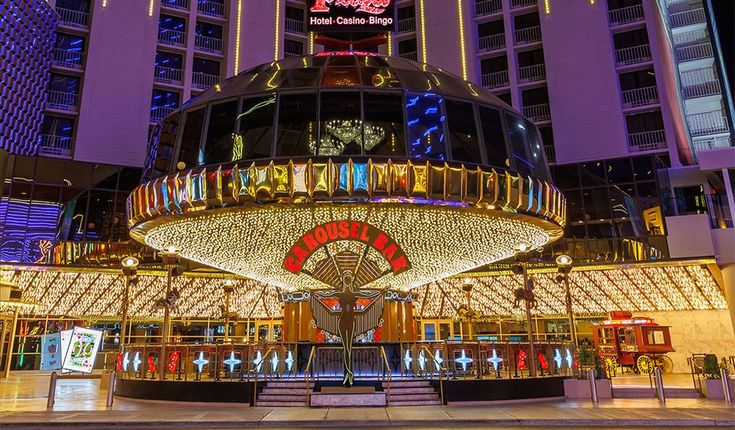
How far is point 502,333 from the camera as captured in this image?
3553cm

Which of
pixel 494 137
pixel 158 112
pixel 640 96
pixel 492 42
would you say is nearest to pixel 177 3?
pixel 158 112

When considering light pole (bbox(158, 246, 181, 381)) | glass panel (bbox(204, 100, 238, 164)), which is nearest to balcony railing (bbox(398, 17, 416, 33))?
glass panel (bbox(204, 100, 238, 164))

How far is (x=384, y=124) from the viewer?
15586mm

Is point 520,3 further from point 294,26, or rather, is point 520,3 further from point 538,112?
point 294,26

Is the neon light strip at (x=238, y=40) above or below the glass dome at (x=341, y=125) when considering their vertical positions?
above

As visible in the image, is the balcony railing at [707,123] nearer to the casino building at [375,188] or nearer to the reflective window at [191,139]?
the casino building at [375,188]

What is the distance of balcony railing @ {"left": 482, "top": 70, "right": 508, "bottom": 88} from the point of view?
41.5 metres

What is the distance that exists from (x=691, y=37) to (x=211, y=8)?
125 ft

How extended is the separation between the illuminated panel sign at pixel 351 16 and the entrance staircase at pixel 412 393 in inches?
669

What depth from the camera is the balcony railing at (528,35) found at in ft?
135

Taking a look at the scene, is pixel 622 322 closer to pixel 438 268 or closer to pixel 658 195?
pixel 658 195

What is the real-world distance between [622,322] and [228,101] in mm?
21236

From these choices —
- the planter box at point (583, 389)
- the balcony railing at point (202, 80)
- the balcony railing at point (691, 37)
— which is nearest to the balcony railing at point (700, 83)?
the balcony railing at point (691, 37)

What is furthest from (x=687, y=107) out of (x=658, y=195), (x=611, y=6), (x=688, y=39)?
(x=658, y=195)
